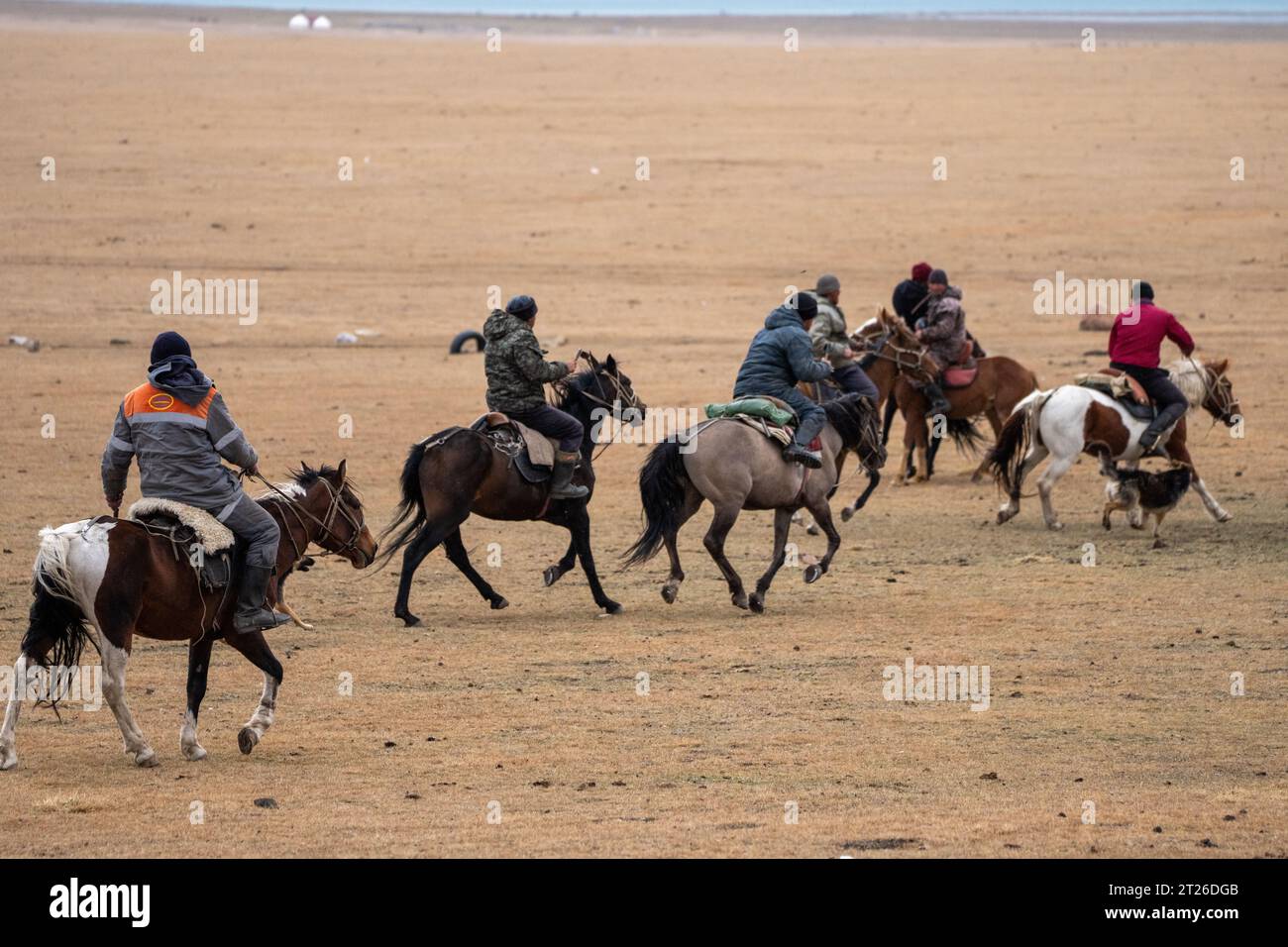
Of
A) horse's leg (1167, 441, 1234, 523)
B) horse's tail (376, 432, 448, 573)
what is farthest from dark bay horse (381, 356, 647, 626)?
horse's leg (1167, 441, 1234, 523)

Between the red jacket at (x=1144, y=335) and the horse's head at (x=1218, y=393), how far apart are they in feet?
2.67

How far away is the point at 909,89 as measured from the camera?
194 ft

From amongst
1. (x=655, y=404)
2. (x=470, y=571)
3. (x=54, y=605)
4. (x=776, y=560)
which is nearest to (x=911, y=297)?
(x=655, y=404)

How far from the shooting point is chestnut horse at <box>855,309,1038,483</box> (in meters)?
19.4

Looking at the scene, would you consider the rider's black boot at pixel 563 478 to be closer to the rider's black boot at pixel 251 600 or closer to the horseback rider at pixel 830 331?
the rider's black boot at pixel 251 600

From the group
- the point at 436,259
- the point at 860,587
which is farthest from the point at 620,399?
the point at 436,259

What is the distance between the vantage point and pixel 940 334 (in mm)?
19500

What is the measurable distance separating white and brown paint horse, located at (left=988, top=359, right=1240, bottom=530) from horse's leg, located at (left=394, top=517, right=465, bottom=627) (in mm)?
6268

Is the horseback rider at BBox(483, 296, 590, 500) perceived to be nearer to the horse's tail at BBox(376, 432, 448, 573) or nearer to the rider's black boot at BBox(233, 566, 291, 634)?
the horse's tail at BBox(376, 432, 448, 573)

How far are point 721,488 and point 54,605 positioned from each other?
5.72 metres

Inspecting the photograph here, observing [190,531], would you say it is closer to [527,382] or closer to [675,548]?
[527,382]

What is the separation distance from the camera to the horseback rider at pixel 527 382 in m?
13.1

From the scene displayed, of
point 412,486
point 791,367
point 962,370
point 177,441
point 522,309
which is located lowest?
point 412,486

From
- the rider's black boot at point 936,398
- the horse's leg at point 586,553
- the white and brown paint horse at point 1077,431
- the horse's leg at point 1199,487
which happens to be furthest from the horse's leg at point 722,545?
the rider's black boot at point 936,398
